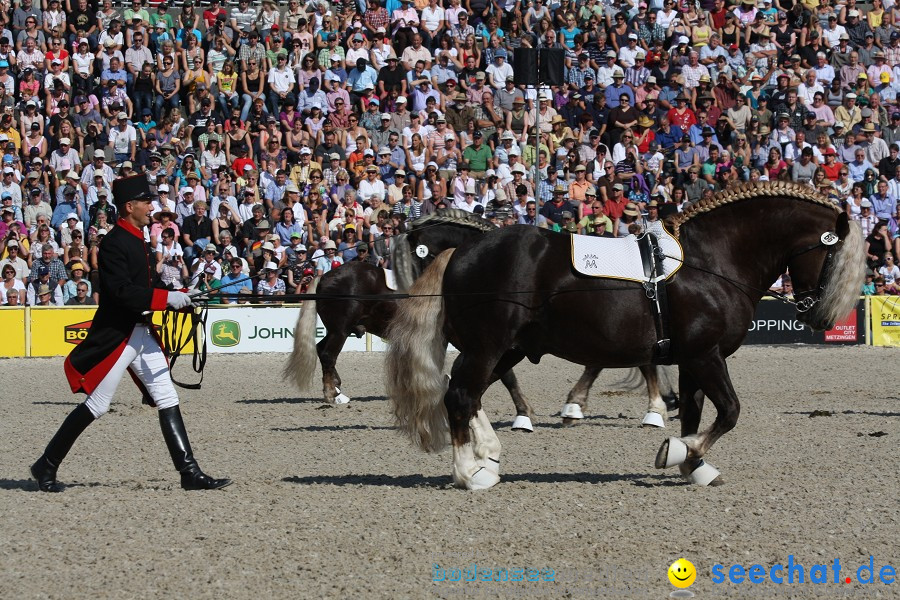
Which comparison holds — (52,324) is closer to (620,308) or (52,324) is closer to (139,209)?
(139,209)

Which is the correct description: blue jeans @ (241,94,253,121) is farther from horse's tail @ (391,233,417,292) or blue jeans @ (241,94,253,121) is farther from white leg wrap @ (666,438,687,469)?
white leg wrap @ (666,438,687,469)

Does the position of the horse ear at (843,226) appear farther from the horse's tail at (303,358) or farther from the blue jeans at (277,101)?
the blue jeans at (277,101)

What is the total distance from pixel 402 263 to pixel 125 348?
376 centimetres

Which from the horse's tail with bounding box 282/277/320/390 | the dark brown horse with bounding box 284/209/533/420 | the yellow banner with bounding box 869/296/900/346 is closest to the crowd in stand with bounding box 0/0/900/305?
the yellow banner with bounding box 869/296/900/346

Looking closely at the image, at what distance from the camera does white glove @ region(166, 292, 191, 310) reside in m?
7.13

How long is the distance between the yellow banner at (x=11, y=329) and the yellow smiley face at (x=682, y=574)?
49.5 feet

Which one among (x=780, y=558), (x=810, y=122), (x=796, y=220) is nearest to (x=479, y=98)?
(x=810, y=122)

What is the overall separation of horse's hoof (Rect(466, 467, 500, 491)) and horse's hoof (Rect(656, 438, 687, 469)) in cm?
102

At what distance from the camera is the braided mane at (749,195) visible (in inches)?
306

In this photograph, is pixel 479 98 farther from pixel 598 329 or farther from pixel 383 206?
pixel 598 329

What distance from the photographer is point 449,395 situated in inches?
304

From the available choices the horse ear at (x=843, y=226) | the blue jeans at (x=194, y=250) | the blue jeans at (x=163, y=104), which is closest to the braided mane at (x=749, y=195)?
the horse ear at (x=843, y=226)

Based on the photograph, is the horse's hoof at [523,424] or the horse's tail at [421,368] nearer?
the horse's tail at [421,368]

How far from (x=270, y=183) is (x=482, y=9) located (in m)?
6.67
